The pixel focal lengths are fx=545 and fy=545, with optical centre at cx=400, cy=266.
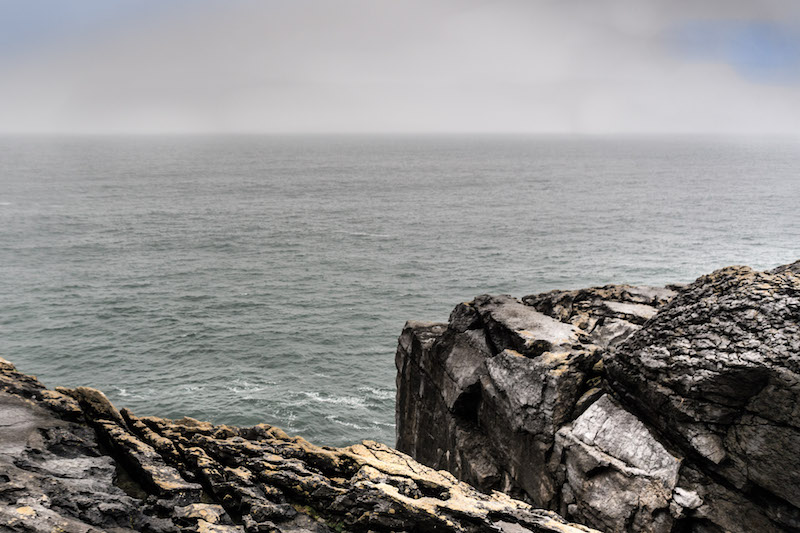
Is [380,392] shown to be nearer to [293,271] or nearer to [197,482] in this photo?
[197,482]

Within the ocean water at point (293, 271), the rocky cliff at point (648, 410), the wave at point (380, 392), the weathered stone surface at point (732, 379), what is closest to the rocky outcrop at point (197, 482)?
the rocky cliff at point (648, 410)

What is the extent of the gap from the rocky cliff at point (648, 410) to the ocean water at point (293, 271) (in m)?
26.1

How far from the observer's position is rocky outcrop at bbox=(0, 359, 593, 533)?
11.5m

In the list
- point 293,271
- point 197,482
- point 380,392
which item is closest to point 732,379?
point 197,482

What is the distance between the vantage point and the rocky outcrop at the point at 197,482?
1151 centimetres

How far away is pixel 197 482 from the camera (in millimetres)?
13484

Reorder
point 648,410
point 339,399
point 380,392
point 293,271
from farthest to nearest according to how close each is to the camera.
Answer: point 293,271, point 380,392, point 339,399, point 648,410

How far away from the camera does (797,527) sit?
15.0 meters

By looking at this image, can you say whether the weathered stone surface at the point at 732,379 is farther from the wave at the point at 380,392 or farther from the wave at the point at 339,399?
the wave at the point at 380,392

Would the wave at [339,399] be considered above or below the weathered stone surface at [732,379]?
below

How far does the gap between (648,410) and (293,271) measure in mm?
75826

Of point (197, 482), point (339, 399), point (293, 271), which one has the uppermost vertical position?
point (197, 482)

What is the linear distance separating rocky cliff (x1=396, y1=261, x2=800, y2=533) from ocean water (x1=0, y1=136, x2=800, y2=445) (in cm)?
2607

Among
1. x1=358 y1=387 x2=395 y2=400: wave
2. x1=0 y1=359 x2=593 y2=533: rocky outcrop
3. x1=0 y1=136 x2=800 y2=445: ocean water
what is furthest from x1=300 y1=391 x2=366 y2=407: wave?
x1=0 y1=359 x2=593 y2=533: rocky outcrop
